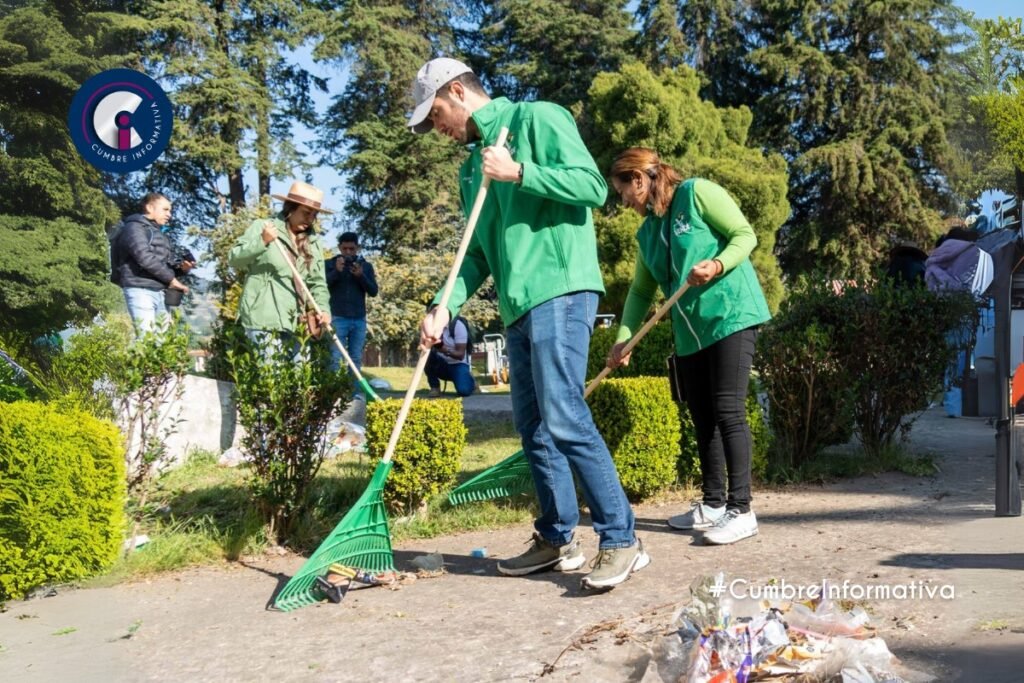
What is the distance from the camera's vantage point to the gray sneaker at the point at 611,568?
3.52m

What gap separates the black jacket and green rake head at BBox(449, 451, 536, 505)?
3.33 meters

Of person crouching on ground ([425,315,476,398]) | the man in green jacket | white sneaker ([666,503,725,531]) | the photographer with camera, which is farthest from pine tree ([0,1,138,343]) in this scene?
person crouching on ground ([425,315,476,398])

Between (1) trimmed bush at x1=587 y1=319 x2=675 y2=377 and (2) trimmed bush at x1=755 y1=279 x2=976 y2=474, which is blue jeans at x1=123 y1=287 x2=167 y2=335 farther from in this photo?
(2) trimmed bush at x1=755 y1=279 x2=976 y2=474

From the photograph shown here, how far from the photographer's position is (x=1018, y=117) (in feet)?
13.2

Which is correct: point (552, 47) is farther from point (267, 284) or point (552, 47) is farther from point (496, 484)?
point (496, 484)

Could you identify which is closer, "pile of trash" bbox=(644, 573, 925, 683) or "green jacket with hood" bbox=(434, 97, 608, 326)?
→ "pile of trash" bbox=(644, 573, 925, 683)

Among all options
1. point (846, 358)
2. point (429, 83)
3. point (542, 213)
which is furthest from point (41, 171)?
point (846, 358)

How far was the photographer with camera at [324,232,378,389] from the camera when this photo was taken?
30.1 feet

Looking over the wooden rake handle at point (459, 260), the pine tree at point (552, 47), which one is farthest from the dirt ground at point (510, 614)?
the pine tree at point (552, 47)

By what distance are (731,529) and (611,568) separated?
35.1 inches

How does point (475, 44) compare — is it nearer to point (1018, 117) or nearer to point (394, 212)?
point (394, 212)

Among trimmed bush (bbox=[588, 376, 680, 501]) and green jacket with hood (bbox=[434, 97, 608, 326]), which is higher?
green jacket with hood (bbox=[434, 97, 608, 326])

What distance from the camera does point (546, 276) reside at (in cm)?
358

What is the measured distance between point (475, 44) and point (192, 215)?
1416 cm
